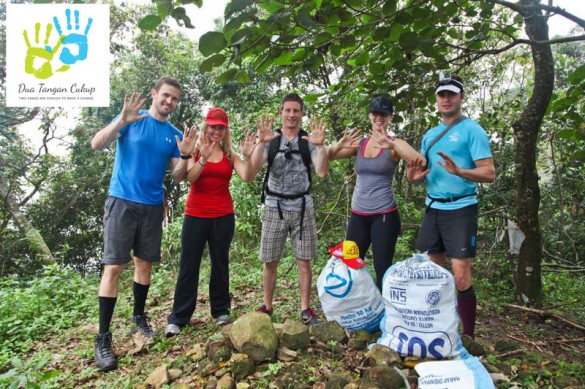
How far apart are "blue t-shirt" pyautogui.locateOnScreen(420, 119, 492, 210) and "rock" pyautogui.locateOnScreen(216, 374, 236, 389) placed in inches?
72.5

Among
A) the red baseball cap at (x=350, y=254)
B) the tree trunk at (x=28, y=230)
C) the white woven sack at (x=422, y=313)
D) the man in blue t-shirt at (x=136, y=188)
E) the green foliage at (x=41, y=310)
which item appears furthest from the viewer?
the tree trunk at (x=28, y=230)

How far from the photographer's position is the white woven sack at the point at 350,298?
285 cm

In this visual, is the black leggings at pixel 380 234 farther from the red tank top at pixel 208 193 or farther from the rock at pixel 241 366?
the rock at pixel 241 366

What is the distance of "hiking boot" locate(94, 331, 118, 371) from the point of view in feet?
9.63

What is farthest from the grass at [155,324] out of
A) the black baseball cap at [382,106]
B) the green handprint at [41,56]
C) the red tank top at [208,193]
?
the green handprint at [41,56]

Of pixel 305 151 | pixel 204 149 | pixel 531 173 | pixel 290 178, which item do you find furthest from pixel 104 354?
pixel 531 173

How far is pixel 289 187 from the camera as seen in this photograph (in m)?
3.34

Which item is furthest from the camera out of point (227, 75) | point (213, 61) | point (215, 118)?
point (215, 118)

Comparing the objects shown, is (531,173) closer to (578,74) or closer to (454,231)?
(578,74)

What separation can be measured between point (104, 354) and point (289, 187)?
6.25ft

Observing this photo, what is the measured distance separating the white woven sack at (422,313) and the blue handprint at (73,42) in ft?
22.6

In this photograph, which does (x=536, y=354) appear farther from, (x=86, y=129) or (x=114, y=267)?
(x=86, y=129)

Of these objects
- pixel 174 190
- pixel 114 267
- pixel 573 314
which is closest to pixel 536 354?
pixel 573 314

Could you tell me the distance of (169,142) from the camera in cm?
332
